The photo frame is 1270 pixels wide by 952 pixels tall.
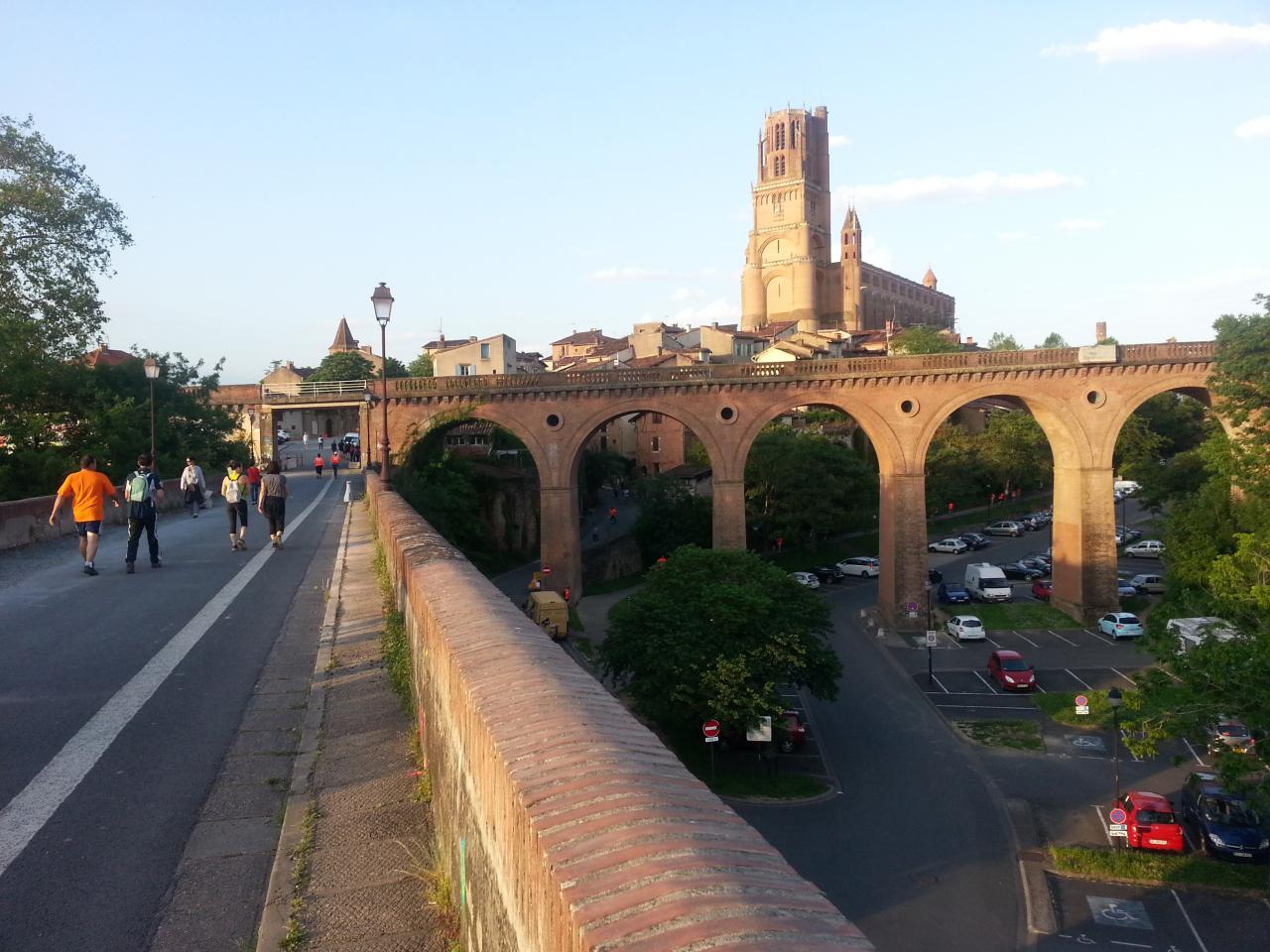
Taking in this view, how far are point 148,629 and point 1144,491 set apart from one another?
38.6 meters

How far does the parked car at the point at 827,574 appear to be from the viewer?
140ft

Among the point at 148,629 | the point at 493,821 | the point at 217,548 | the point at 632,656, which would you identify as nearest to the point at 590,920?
the point at 493,821

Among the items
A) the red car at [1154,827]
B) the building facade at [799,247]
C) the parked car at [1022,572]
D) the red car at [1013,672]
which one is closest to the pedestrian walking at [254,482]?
the red car at [1154,827]

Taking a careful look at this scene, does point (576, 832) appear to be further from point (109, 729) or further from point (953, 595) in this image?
point (953, 595)

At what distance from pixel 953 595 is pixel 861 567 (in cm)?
724

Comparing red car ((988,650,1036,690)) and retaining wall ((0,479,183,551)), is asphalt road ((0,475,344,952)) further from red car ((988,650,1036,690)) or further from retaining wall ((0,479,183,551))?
red car ((988,650,1036,690))

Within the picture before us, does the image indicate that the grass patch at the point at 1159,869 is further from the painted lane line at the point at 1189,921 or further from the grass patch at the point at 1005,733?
the grass patch at the point at 1005,733

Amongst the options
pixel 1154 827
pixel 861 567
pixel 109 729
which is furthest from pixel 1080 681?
pixel 109 729

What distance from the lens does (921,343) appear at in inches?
2665

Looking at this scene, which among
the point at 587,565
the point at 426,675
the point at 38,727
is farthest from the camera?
the point at 587,565

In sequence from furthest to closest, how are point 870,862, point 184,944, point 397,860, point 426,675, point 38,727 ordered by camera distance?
point 870,862, point 38,727, point 426,675, point 397,860, point 184,944

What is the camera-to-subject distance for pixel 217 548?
13.9 meters

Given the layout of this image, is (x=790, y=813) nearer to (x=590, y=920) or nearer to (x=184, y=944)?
(x=184, y=944)

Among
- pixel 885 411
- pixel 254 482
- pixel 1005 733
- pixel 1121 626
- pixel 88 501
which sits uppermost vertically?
pixel 885 411
